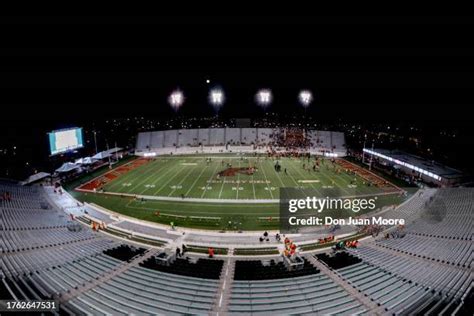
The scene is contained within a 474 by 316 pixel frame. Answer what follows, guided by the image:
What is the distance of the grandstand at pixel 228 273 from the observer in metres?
13.0

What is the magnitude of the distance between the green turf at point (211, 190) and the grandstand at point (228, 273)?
13.7 feet

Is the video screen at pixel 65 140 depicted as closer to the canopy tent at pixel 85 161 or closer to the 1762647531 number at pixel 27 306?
the canopy tent at pixel 85 161

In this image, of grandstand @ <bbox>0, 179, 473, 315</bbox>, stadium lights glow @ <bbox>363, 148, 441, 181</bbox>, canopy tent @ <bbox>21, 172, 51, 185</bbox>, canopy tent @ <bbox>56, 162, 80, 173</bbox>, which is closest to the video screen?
canopy tent @ <bbox>56, 162, 80, 173</bbox>

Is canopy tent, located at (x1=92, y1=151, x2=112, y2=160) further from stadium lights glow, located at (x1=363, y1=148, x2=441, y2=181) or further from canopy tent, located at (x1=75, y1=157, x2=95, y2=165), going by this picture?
stadium lights glow, located at (x1=363, y1=148, x2=441, y2=181)

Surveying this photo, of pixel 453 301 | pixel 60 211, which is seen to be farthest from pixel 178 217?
pixel 453 301

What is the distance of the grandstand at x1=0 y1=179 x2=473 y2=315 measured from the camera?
13.0m

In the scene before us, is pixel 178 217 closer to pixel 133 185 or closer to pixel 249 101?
pixel 133 185

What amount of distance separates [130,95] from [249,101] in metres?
37.9

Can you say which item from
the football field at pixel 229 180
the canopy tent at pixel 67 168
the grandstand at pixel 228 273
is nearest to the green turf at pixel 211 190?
the football field at pixel 229 180

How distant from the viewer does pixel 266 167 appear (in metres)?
50.4

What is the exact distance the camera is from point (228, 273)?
55.2 ft

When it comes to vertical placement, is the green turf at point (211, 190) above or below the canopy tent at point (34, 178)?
below

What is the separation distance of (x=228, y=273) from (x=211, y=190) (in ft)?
68.0

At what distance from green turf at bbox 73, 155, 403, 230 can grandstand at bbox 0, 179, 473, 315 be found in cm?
418
